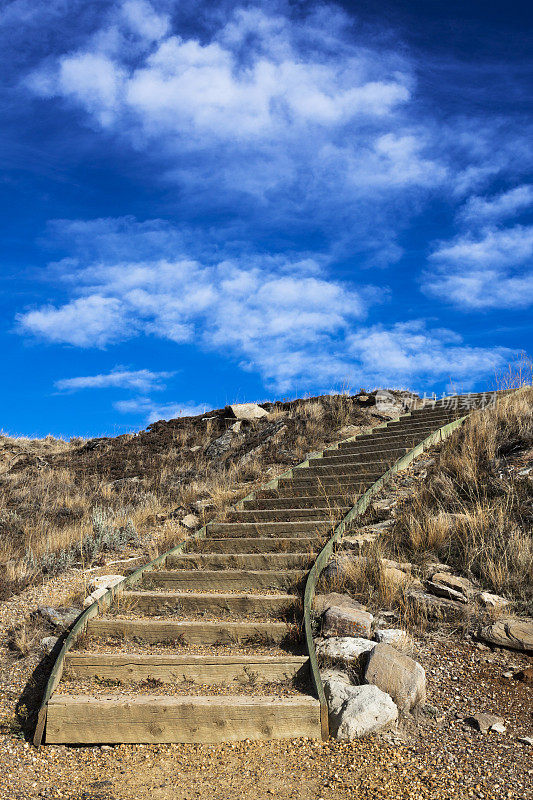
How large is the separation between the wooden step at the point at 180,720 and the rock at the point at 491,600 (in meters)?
2.02

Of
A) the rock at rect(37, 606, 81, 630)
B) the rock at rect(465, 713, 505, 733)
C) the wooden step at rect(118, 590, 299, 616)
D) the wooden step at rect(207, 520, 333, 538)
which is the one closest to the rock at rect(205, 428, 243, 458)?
the wooden step at rect(207, 520, 333, 538)

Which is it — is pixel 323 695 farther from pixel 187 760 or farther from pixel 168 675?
pixel 168 675

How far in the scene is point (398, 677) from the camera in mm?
4078

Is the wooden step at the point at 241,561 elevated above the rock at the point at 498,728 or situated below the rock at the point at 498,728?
above

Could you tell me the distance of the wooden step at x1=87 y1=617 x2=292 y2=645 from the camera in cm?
501

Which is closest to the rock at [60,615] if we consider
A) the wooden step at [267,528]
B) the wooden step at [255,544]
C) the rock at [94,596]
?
the rock at [94,596]

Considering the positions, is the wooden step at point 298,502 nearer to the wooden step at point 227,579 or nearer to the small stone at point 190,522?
the small stone at point 190,522

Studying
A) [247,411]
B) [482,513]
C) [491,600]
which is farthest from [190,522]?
[247,411]

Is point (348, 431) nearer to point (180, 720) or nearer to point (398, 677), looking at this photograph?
point (398, 677)

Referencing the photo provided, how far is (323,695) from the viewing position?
400 centimetres

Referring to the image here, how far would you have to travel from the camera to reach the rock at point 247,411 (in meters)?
17.3

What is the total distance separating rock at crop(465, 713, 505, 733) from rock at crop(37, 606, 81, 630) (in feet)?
12.1

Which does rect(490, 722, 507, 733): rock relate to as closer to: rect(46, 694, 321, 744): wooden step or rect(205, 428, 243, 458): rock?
rect(46, 694, 321, 744): wooden step

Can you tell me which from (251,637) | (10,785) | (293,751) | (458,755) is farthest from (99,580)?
(458,755)
